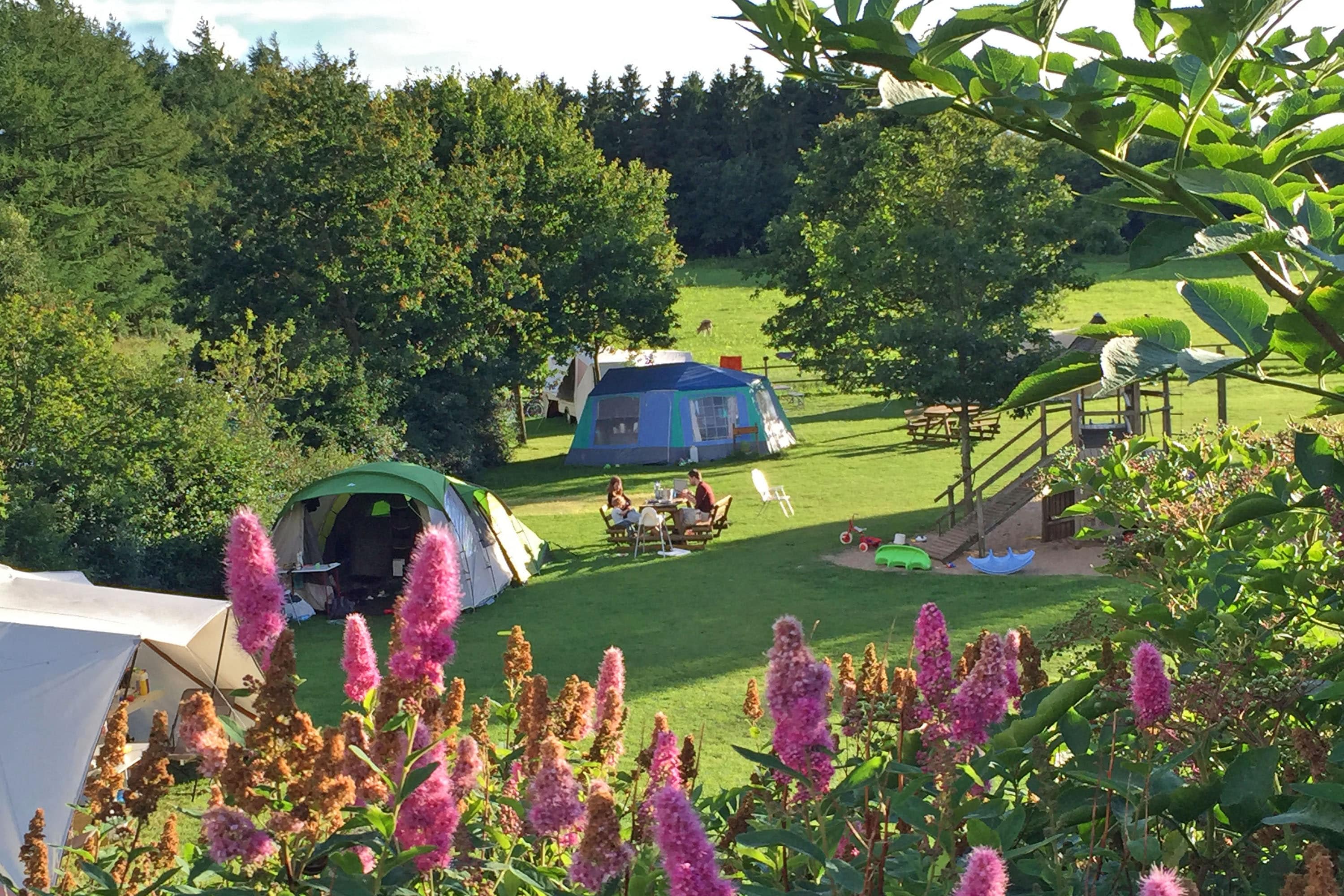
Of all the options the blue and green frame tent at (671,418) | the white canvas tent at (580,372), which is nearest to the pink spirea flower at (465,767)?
the blue and green frame tent at (671,418)

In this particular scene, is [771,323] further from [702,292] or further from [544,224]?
[702,292]

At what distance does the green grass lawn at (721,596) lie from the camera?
9688 mm

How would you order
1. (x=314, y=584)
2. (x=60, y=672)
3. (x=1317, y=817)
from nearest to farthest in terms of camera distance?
(x=1317, y=817)
(x=60, y=672)
(x=314, y=584)

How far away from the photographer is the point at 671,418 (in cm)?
2289

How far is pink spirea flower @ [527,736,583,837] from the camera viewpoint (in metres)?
1.80

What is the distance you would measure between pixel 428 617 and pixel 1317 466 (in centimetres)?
118

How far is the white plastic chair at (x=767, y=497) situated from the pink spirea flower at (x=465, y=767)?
50.5 ft

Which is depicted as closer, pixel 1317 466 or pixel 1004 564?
pixel 1317 466

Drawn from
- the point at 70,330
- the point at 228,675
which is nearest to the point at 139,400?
the point at 70,330

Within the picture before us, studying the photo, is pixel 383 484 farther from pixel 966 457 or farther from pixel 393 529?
pixel 966 457

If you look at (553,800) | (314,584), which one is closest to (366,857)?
(553,800)

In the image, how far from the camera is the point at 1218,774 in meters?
1.89

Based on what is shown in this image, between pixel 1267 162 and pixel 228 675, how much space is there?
809cm

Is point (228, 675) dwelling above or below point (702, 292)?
below
